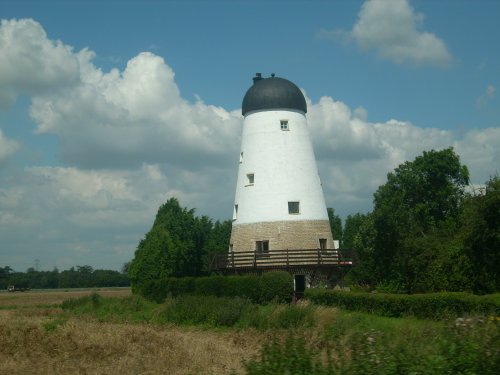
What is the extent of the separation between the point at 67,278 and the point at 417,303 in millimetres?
98038

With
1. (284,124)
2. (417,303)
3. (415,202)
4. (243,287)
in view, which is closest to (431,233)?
(415,202)

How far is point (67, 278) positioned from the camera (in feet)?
381

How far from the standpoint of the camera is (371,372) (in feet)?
32.0

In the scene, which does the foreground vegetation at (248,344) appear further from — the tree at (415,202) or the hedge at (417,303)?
the tree at (415,202)

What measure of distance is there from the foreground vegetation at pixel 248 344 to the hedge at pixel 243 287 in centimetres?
395

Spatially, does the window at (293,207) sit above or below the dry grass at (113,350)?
above

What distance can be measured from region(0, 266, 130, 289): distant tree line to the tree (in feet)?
232

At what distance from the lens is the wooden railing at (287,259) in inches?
1558

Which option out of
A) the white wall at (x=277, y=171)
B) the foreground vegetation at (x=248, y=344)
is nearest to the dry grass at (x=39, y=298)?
the white wall at (x=277, y=171)

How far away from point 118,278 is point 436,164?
76060 millimetres

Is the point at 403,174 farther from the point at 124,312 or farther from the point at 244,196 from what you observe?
A: the point at 124,312

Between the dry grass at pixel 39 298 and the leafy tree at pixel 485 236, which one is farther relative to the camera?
the dry grass at pixel 39 298

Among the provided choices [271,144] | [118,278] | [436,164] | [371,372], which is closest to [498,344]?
[371,372]

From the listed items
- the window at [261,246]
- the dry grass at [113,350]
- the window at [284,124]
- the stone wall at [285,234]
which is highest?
the window at [284,124]
